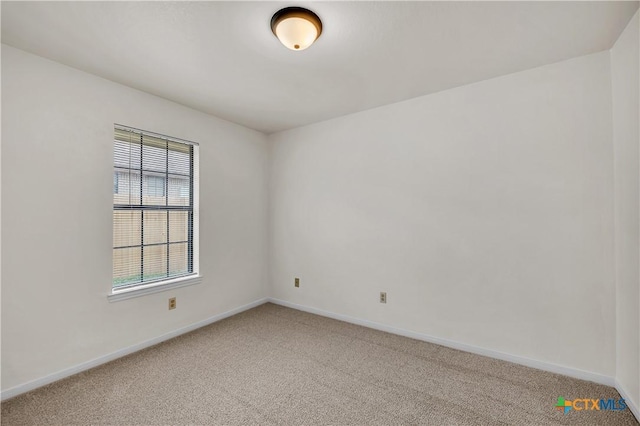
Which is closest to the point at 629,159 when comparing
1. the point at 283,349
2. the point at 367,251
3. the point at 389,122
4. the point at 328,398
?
the point at 389,122

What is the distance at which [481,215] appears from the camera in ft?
8.50

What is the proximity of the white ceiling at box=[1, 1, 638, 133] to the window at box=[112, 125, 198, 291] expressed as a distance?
585mm

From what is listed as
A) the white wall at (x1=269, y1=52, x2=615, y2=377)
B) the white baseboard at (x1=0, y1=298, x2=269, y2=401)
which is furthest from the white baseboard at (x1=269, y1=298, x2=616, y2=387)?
the white baseboard at (x1=0, y1=298, x2=269, y2=401)

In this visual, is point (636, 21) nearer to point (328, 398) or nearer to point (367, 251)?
point (367, 251)

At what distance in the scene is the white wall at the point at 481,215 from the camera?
217 centimetres

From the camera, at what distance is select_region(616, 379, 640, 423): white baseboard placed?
1770 millimetres

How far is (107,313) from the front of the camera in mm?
2510

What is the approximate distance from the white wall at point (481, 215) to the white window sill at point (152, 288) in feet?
4.60

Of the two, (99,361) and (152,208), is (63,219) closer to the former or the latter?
(152,208)

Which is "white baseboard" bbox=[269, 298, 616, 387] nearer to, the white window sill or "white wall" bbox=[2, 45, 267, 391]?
the white window sill

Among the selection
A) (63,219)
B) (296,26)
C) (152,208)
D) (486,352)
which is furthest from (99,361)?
(486,352)

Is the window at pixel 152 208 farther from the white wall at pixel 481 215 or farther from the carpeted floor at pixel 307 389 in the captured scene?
the white wall at pixel 481 215

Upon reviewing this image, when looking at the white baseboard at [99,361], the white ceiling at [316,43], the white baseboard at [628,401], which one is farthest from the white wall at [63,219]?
the white baseboard at [628,401]

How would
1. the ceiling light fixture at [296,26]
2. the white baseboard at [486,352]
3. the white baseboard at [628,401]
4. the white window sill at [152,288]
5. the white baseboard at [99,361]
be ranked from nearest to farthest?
the ceiling light fixture at [296,26] → the white baseboard at [628,401] → the white baseboard at [99,361] → the white baseboard at [486,352] → the white window sill at [152,288]
